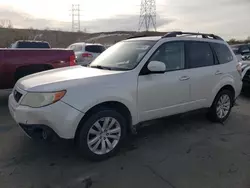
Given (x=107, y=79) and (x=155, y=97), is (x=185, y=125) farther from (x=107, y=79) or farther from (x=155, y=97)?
(x=107, y=79)

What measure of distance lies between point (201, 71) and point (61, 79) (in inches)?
101

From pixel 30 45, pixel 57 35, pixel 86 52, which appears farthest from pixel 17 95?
pixel 57 35

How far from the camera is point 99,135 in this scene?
398 cm

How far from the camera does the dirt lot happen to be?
346cm

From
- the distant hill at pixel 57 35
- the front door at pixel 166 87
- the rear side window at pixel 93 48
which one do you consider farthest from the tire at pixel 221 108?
the distant hill at pixel 57 35

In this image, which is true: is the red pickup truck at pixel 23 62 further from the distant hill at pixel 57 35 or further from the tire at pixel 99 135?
the distant hill at pixel 57 35

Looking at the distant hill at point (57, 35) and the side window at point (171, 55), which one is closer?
the side window at point (171, 55)

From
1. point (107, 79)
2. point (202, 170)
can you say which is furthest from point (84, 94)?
point (202, 170)

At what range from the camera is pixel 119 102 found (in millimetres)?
4078

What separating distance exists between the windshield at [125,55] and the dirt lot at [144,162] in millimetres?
1265

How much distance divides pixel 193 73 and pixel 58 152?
2588 mm

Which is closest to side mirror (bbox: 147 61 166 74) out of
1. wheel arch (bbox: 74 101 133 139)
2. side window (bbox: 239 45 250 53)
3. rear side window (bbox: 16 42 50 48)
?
wheel arch (bbox: 74 101 133 139)

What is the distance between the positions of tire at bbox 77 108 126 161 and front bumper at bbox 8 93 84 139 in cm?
16

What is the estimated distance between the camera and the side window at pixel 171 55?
15.3 ft
